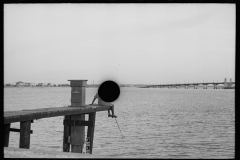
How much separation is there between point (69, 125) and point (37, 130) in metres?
20.4

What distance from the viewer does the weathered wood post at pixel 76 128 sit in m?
13.0

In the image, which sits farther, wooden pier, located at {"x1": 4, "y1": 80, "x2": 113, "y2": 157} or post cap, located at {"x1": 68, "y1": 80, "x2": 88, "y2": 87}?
post cap, located at {"x1": 68, "y1": 80, "x2": 88, "y2": 87}

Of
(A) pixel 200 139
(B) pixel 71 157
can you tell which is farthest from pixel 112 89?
(A) pixel 200 139

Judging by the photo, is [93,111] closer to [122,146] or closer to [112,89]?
[112,89]

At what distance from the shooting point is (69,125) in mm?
13391

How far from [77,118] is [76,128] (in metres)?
0.51

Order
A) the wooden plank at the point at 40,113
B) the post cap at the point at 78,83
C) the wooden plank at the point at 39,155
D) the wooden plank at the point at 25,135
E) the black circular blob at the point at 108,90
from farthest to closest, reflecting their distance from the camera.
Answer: the post cap at the point at 78,83
the wooden plank at the point at 25,135
the wooden plank at the point at 40,113
the black circular blob at the point at 108,90
the wooden plank at the point at 39,155

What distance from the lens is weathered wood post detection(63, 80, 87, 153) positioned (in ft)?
42.6


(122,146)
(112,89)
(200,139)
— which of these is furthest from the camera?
(200,139)

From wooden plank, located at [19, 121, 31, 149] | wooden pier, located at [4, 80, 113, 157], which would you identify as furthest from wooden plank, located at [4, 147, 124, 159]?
wooden pier, located at [4, 80, 113, 157]

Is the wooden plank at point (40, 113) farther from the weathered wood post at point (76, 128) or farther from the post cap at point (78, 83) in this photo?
the post cap at point (78, 83)

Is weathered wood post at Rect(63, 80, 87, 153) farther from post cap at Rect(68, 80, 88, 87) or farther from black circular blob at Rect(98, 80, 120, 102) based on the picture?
black circular blob at Rect(98, 80, 120, 102)

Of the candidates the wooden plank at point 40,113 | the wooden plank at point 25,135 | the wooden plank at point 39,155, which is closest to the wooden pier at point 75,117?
the wooden plank at point 40,113

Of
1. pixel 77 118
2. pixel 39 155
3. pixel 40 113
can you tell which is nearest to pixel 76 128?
pixel 77 118
